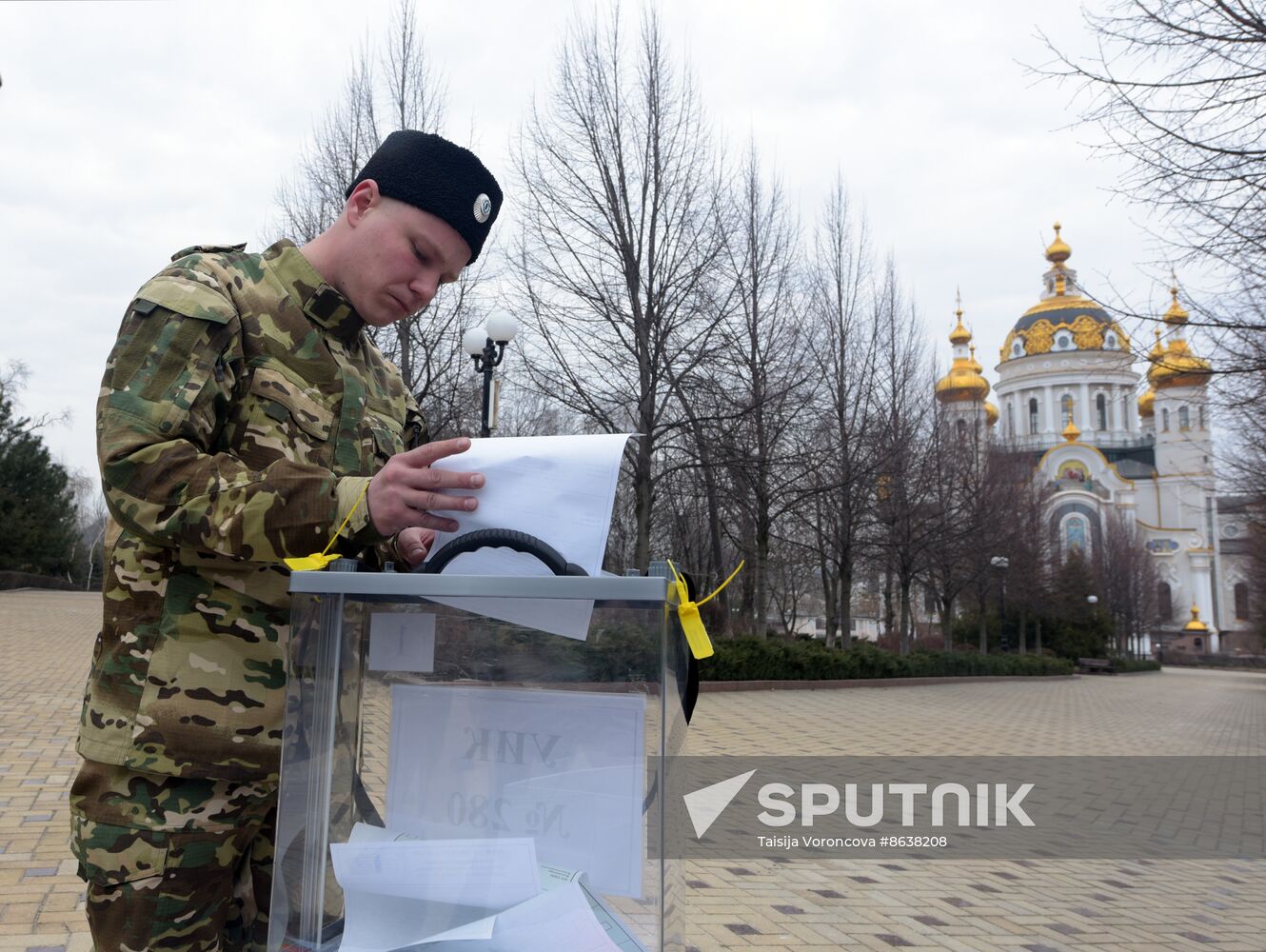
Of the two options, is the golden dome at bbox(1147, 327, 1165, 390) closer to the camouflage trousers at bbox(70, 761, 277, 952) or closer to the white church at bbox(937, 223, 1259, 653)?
the camouflage trousers at bbox(70, 761, 277, 952)

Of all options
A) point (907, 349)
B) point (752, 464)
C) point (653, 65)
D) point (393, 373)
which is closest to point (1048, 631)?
point (907, 349)

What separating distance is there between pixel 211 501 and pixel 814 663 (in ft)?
58.1

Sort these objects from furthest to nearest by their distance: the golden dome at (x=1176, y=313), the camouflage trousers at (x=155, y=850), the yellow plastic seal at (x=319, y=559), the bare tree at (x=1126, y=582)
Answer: the bare tree at (x=1126, y=582) < the golden dome at (x=1176, y=313) < the camouflage trousers at (x=155, y=850) < the yellow plastic seal at (x=319, y=559)

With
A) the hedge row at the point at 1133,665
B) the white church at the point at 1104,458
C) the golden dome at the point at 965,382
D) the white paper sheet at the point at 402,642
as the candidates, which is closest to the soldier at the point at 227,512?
the white paper sheet at the point at 402,642

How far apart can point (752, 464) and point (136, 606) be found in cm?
1493

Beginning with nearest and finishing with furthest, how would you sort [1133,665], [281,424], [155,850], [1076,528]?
[155,850], [281,424], [1133,665], [1076,528]

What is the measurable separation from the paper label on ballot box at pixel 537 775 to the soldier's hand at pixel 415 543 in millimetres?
356

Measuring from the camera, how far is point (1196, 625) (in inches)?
2712

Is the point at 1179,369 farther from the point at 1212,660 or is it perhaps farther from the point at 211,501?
the point at 1212,660

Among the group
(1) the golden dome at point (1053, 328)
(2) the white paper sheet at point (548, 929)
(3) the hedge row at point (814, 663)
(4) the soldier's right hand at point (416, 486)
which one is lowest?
(3) the hedge row at point (814, 663)

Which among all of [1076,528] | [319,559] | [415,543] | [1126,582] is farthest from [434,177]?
[1076,528]

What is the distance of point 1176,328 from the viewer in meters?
7.76

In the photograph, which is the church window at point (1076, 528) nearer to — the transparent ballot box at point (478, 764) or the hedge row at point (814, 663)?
the hedge row at point (814, 663)

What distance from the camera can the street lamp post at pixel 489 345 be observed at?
432 inches
